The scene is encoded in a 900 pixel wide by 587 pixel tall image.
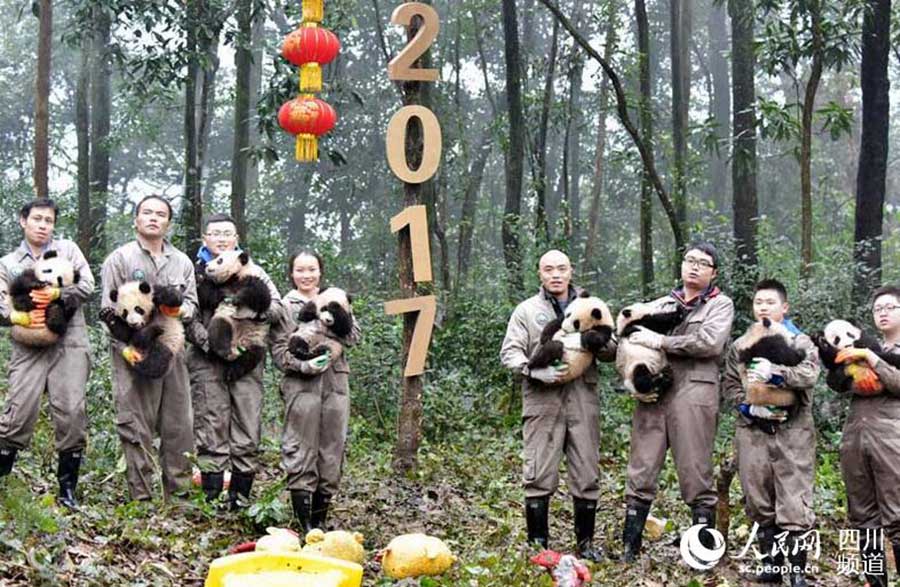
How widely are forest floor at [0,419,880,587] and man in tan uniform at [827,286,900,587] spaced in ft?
1.61

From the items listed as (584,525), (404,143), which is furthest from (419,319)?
(584,525)

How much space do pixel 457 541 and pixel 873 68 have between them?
24.8 feet

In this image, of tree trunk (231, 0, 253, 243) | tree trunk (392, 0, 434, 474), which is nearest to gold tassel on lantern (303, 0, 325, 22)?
tree trunk (392, 0, 434, 474)

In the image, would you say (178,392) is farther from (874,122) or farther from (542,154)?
(542,154)

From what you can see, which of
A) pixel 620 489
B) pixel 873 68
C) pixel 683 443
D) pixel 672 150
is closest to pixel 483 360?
pixel 620 489

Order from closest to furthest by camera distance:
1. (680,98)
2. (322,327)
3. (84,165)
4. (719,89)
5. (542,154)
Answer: (322,327), (84,165), (680,98), (542,154), (719,89)

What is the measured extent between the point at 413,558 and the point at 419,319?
3.00 metres

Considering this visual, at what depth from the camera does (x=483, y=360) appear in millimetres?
12039

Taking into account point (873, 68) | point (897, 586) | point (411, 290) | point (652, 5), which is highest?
point (652, 5)

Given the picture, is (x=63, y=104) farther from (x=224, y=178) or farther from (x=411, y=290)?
(x=411, y=290)

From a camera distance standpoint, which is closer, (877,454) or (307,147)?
(877,454)

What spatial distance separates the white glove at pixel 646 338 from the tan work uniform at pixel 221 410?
2.22m

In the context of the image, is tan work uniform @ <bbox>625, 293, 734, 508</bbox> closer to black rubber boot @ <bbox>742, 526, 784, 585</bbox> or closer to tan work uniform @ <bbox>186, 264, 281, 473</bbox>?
black rubber boot @ <bbox>742, 526, 784, 585</bbox>

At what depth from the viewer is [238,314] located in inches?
253
